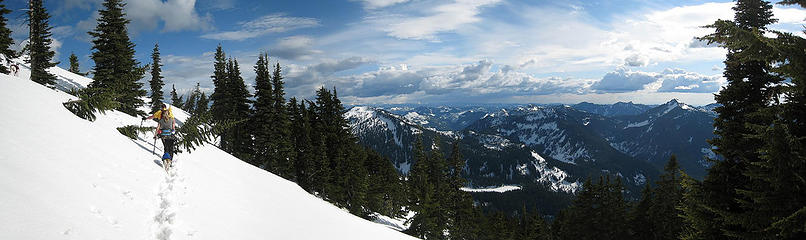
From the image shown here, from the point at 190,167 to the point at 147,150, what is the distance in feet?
5.38

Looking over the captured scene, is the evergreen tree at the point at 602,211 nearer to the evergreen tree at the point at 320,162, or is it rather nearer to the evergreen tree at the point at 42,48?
the evergreen tree at the point at 320,162

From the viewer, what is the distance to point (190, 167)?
41.9 feet

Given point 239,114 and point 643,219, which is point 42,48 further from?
point 643,219

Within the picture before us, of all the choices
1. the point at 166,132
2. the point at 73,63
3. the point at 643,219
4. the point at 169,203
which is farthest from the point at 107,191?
the point at 73,63

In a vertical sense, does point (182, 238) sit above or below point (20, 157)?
below

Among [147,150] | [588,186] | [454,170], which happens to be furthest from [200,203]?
[588,186]

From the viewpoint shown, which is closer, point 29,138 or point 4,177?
point 4,177

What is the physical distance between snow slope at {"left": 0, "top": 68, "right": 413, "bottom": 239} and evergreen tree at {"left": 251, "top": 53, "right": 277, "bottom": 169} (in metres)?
22.7

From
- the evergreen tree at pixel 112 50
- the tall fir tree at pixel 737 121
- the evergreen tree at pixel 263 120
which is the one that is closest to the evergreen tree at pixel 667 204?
the tall fir tree at pixel 737 121

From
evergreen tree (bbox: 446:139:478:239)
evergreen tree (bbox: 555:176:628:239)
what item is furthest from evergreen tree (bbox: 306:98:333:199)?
evergreen tree (bbox: 555:176:628:239)

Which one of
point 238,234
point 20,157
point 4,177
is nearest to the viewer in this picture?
point 4,177

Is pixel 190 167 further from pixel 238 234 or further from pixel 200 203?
pixel 238 234

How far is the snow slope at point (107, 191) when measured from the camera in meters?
5.53

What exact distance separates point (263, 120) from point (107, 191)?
31.8 m
